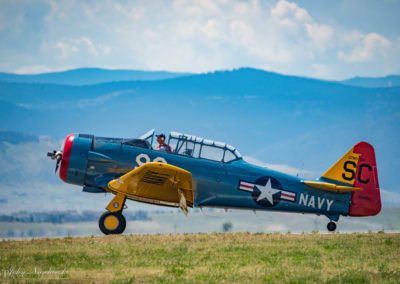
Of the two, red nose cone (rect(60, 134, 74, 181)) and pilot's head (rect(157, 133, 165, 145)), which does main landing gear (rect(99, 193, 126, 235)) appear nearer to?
red nose cone (rect(60, 134, 74, 181))

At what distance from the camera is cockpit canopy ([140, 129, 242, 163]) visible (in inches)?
667

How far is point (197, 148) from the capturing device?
17.0m

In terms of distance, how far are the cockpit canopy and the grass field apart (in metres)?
2.19

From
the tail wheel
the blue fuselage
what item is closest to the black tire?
the blue fuselage

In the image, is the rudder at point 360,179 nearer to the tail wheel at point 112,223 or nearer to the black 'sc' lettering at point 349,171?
the black 'sc' lettering at point 349,171

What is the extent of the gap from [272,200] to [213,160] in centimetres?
203

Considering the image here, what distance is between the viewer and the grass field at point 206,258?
11.2 meters

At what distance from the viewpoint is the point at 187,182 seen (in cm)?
1593

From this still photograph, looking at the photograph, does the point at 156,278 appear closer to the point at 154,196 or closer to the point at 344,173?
the point at 154,196

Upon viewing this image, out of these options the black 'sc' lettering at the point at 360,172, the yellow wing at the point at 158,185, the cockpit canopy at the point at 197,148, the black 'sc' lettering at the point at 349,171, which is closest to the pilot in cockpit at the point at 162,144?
the cockpit canopy at the point at 197,148

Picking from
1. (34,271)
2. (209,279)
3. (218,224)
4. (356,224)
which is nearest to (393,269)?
(209,279)

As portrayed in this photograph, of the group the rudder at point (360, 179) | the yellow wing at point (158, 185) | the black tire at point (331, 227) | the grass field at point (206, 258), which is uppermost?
the rudder at point (360, 179)

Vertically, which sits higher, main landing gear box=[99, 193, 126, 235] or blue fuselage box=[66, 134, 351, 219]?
blue fuselage box=[66, 134, 351, 219]

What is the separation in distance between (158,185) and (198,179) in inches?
49.8
